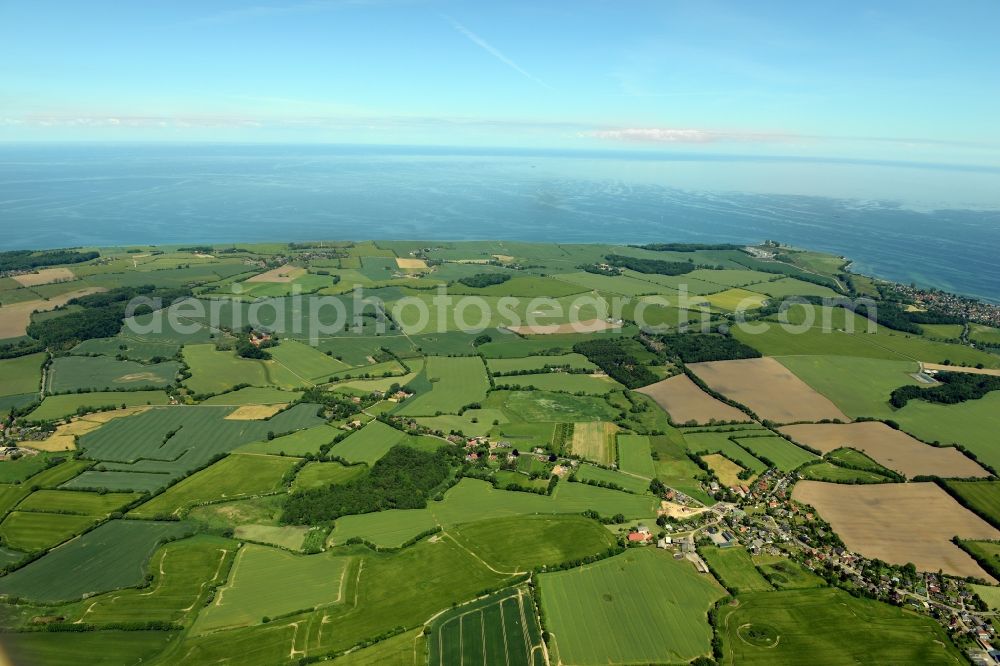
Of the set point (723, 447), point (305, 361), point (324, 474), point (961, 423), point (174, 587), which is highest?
point (961, 423)

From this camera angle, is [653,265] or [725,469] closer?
[725,469]

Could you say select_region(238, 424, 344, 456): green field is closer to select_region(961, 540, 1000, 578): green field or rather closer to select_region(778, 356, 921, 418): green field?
select_region(961, 540, 1000, 578): green field

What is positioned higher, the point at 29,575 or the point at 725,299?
the point at 725,299

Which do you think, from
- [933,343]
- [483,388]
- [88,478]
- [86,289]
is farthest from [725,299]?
[86,289]

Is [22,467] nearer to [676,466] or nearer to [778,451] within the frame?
[676,466]

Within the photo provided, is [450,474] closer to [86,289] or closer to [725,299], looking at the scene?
[725,299]

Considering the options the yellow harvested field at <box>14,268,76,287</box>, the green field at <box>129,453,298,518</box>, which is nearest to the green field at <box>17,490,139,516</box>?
the green field at <box>129,453,298,518</box>

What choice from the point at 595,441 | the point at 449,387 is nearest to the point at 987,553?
the point at 595,441
